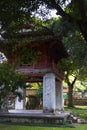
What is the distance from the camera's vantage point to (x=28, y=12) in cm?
905

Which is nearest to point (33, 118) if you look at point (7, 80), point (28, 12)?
point (7, 80)

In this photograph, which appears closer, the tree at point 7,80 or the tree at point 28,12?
the tree at point 28,12

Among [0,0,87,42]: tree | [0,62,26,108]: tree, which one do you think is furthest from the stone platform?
[0,0,87,42]: tree

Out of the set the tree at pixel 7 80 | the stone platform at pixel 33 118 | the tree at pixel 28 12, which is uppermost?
the tree at pixel 28 12

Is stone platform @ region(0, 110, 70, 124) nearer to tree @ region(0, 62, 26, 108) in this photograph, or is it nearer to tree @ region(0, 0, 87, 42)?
tree @ region(0, 62, 26, 108)

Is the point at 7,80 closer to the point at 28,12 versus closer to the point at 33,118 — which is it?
the point at 33,118

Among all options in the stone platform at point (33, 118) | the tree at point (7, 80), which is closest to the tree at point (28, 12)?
the tree at point (7, 80)

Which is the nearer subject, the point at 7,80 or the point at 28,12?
the point at 28,12

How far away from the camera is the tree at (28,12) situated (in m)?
8.20

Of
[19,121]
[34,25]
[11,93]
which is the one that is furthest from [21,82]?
[34,25]

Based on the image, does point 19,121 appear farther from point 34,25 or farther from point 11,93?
point 34,25

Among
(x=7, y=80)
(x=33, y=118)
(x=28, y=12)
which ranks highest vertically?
(x=28, y=12)

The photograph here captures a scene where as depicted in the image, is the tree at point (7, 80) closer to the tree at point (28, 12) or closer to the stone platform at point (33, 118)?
the stone platform at point (33, 118)

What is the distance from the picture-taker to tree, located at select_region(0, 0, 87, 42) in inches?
→ 323
